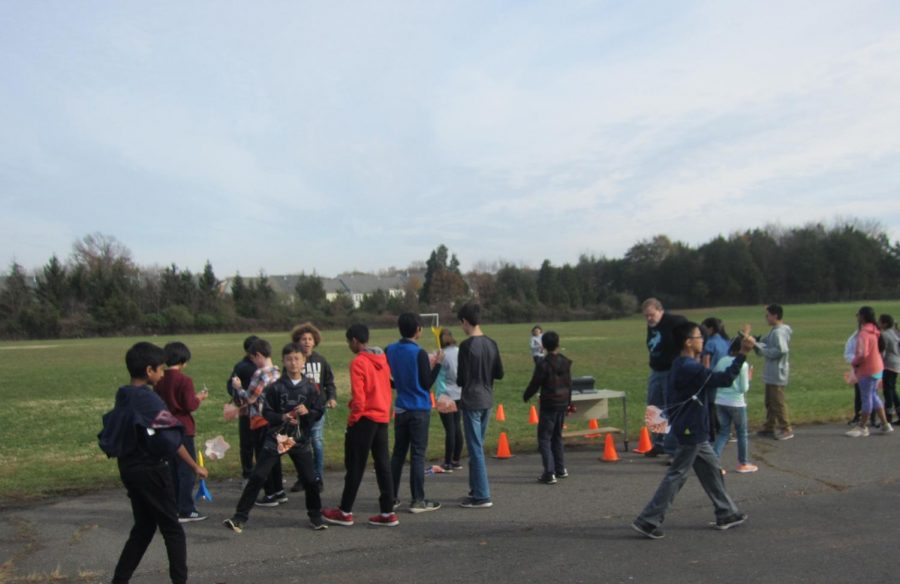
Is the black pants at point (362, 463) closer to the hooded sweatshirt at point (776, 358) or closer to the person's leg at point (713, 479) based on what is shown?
the person's leg at point (713, 479)

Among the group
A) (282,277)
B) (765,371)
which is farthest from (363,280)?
(765,371)

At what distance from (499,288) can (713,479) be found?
106923 millimetres

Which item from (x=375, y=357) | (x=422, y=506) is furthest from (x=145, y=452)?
(x=422, y=506)

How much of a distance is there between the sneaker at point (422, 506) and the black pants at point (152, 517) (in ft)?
8.86

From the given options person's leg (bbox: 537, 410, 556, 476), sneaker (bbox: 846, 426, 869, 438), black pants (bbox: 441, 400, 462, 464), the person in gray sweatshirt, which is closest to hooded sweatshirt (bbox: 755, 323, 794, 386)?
the person in gray sweatshirt

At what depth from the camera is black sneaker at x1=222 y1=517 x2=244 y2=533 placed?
21.4ft

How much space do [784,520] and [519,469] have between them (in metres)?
3.44

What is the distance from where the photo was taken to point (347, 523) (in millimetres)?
6684

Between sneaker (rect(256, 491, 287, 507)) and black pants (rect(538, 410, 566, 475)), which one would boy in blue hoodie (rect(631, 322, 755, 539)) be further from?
sneaker (rect(256, 491, 287, 507))

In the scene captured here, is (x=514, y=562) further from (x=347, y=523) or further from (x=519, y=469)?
(x=519, y=469)

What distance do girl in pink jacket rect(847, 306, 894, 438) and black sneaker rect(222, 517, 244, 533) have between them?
8.87 m

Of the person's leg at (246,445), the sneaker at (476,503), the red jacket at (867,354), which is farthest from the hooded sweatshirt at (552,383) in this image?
the red jacket at (867,354)

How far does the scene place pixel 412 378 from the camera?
7.19 meters

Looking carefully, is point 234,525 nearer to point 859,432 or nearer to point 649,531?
point 649,531
